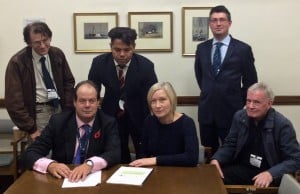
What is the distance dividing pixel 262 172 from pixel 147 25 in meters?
1.94

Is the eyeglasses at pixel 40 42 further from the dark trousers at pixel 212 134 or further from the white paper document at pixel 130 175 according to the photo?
the dark trousers at pixel 212 134

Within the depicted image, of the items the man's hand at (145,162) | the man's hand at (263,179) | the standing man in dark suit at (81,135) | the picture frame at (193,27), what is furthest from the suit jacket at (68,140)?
the picture frame at (193,27)

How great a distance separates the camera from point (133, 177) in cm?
224

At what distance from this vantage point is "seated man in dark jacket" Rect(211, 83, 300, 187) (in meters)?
2.68

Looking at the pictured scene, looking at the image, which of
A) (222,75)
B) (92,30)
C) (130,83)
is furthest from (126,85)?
(92,30)

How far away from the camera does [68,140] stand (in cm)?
256

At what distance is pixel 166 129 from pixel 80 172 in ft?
2.20

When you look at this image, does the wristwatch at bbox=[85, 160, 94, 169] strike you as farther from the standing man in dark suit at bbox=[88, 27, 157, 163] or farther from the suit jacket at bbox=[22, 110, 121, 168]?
the standing man in dark suit at bbox=[88, 27, 157, 163]

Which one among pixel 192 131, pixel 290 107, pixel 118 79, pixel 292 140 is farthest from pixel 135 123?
pixel 290 107

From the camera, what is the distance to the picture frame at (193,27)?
13.2ft

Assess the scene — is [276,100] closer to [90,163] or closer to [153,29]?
[153,29]

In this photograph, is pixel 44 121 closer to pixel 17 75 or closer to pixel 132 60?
pixel 17 75

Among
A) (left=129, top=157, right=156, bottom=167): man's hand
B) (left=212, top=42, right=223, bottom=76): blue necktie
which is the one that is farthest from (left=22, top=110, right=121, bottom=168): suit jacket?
(left=212, top=42, right=223, bottom=76): blue necktie

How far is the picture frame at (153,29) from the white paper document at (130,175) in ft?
6.22
